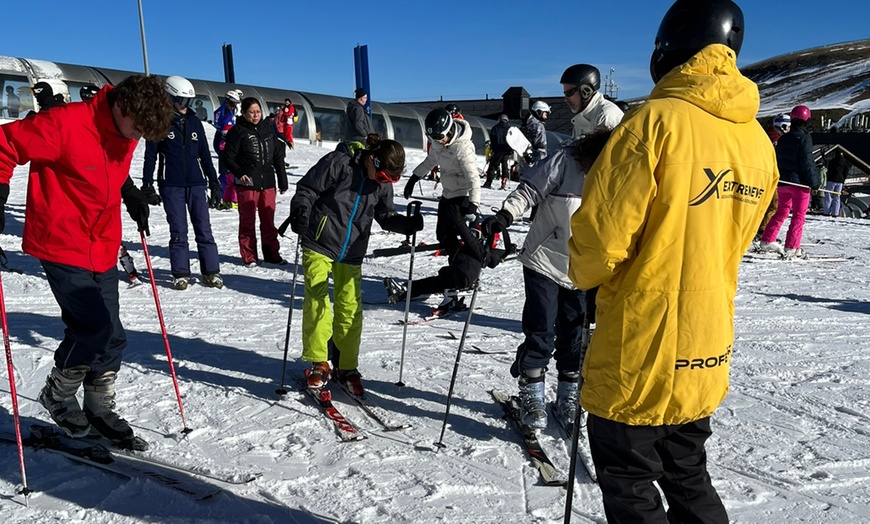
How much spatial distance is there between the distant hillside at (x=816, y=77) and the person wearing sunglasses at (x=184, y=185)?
74755 mm

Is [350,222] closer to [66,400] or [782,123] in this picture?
[66,400]

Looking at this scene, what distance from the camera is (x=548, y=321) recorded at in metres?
3.48

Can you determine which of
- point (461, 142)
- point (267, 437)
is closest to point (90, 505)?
point (267, 437)

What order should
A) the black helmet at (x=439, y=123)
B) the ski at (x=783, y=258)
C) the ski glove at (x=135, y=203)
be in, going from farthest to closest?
the ski at (x=783, y=258)
the black helmet at (x=439, y=123)
the ski glove at (x=135, y=203)

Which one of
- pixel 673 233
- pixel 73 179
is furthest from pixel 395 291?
pixel 673 233

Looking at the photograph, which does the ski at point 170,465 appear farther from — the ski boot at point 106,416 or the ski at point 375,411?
the ski at point 375,411

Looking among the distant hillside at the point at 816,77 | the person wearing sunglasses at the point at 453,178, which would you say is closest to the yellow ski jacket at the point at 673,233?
the person wearing sunglasses at the point at 453,178

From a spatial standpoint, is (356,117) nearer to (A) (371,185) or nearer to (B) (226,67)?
(A) (371,185)

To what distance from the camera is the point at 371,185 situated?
4.07m

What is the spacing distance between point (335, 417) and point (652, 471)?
2222 millimetres

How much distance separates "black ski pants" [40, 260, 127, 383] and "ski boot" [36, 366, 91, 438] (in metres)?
0.05

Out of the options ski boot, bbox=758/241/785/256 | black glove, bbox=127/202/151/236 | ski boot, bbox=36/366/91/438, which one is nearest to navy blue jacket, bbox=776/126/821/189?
ski boot, bbox=758/241/785/256

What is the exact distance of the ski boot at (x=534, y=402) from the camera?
141 inches

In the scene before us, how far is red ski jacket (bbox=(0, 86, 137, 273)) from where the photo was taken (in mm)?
2846
